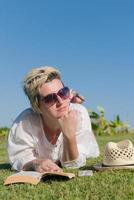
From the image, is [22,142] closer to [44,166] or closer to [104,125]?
[44,166]

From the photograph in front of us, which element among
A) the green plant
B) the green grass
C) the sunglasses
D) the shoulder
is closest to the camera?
the green grass

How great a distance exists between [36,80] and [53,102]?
34 cm

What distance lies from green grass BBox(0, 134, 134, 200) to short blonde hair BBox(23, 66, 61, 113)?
1.22 m

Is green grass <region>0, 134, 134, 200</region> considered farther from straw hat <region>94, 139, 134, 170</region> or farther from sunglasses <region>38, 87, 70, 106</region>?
sunglasses <region>38, 87, 70, 106</region>

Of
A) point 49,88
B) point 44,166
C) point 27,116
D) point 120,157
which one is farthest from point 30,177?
point 27,116

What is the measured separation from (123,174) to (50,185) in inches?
32.2

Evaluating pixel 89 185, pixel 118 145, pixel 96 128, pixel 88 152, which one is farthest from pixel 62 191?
pixel 96 128

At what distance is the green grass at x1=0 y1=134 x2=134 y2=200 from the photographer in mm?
4207

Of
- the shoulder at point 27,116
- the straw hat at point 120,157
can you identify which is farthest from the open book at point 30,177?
the shoulder at point 27,116

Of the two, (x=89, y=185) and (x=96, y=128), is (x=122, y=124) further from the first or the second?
(x=89, y=185)

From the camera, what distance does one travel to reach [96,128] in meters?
19.0

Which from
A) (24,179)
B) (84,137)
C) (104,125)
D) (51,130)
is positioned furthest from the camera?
(104,125)

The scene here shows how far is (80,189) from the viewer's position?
4.49m

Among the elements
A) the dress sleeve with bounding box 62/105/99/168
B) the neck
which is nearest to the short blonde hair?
the neck
